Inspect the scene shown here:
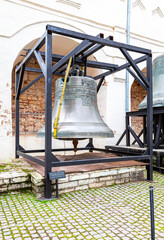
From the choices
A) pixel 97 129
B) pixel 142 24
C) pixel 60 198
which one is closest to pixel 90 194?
pixel 60 198

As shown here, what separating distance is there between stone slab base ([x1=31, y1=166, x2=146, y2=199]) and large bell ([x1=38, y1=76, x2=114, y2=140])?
0.60 metres

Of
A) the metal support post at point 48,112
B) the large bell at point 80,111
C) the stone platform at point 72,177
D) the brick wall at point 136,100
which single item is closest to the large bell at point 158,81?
the stone platform at point 72,177

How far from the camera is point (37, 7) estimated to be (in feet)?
18.2

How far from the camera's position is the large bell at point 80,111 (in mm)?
3023

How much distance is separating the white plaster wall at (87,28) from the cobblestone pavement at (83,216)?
2743mm

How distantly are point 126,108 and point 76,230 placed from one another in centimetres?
521

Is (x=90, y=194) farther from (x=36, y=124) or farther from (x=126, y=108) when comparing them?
(x=36, y=124)

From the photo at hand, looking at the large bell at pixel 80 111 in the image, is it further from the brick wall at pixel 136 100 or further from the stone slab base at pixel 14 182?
the brick wall at pixel 136 100

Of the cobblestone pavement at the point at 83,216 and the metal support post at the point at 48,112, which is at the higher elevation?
the metal support post at the point at 48,112

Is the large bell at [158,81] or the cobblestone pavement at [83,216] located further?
the large bell at [158,81]

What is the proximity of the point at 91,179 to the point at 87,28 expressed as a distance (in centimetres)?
461

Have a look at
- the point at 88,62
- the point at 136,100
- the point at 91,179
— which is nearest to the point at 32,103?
the point at 88,62

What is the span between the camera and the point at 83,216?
88.4 inches

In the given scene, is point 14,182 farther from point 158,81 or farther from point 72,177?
point 158,81
